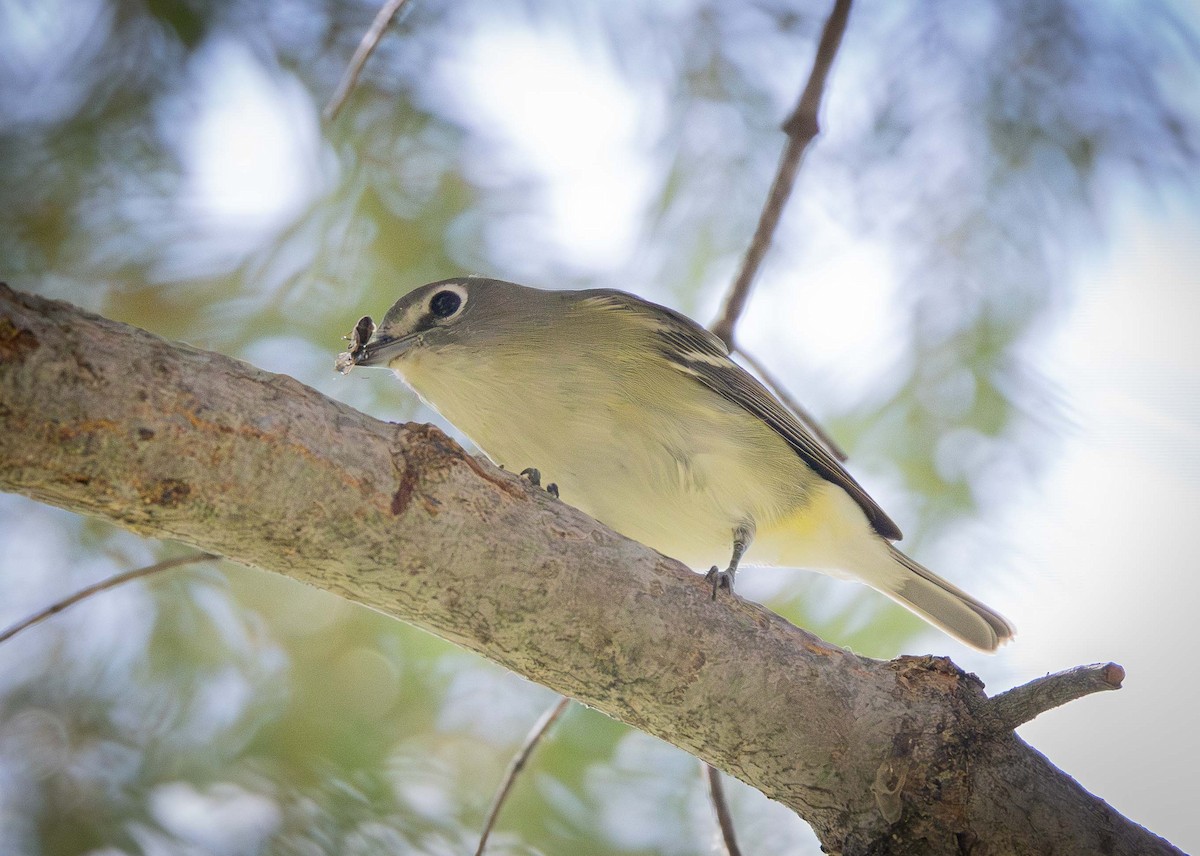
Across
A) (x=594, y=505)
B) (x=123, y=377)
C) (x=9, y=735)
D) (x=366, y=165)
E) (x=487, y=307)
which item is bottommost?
(x=9, y=735)

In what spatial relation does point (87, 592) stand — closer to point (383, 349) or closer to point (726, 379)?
point (383, 349)

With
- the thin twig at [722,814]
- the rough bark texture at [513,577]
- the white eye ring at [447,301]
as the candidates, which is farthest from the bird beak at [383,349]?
the thin twig at [722,814]

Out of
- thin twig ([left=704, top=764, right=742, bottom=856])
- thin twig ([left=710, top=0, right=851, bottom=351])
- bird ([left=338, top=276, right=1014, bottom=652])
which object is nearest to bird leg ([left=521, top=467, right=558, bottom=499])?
bird ([left=338, top=276, right=1014, bottom=652])

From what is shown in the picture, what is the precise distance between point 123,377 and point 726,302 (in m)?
Answer: 1.92

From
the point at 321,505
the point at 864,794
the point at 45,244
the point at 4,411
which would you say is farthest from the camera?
the point at 45,244

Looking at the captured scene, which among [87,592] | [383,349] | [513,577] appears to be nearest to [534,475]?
[383,349]

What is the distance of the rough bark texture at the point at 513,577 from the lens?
151 centimetres

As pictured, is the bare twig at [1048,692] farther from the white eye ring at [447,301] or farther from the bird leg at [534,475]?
the white eye ring at [447,301]

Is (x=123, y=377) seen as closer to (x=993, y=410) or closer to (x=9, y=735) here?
(x=9, y=735)

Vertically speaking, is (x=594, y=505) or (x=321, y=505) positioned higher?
(x=594, y=505)

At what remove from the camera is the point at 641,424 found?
2861 mm

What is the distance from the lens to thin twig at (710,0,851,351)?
283 centimetres

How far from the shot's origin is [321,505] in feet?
5.51

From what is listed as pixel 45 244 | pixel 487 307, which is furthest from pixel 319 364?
pixel 45 244
